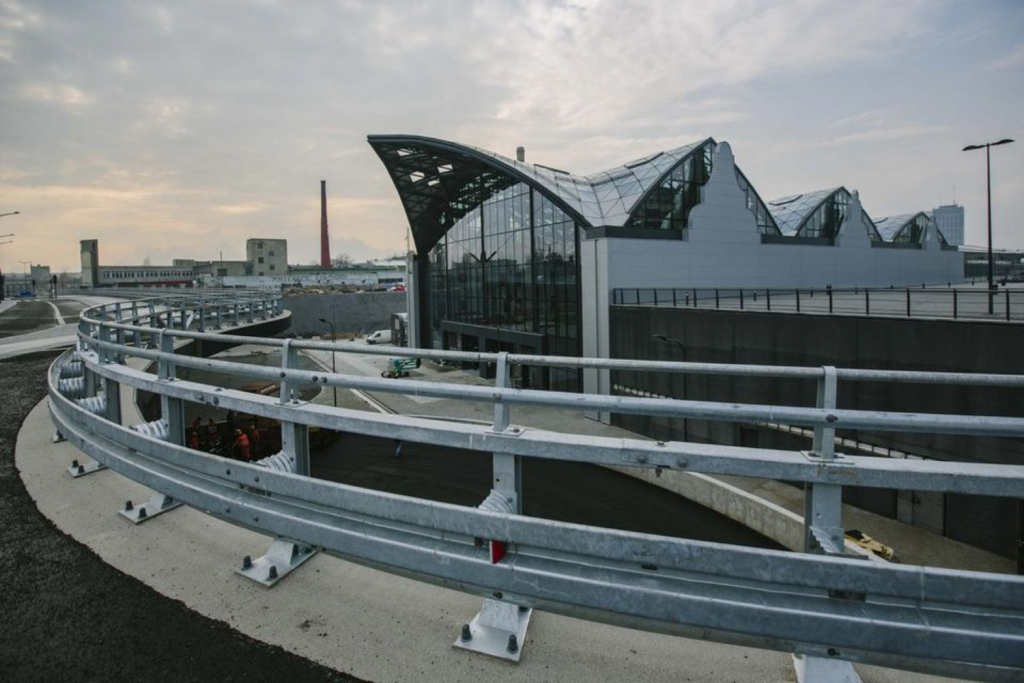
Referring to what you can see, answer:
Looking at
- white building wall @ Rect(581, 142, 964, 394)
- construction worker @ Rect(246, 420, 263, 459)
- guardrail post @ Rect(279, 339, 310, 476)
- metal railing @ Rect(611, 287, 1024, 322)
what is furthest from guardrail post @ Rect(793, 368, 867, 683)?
white building wall @ Rect(581, 142, 964, 394)

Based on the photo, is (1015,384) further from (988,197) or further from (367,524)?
(988,197)

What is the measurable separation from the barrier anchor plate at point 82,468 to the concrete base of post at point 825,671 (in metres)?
5.49

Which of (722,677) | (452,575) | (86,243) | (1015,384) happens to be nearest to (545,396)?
(452,575)

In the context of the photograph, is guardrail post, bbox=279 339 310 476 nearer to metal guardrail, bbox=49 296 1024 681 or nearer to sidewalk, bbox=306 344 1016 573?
metal guardrail, bbox=49 296 1024 681

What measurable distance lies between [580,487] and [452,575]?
1543 cm

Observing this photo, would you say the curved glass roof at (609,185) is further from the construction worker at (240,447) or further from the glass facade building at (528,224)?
the construction worker at (240,447)

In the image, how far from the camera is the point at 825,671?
2.24 meters

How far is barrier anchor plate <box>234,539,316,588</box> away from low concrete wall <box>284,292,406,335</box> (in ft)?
238

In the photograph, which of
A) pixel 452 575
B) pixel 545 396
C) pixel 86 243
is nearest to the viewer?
pixel 452 575

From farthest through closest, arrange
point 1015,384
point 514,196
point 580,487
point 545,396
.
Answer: point 514,196 → point 580,487 → point 545,396 → point 1015,384

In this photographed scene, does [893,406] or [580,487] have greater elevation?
[893,406]

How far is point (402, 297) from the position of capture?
286ft

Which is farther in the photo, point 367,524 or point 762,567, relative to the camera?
point 367,524

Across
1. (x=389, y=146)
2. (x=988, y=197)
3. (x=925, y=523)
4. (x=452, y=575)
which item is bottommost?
(x=925, y=523)
